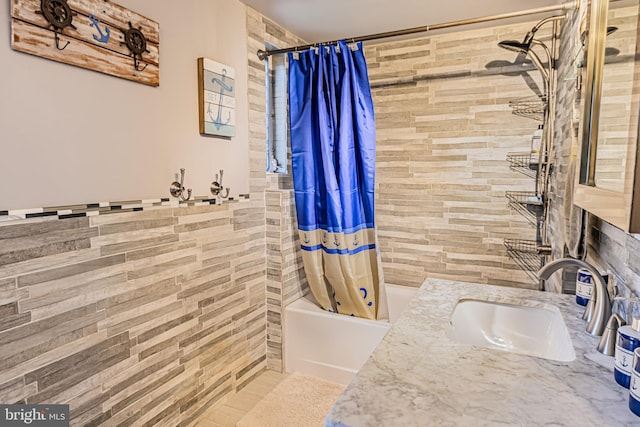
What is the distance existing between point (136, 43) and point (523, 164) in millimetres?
2510

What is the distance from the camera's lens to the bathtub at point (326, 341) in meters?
2.46

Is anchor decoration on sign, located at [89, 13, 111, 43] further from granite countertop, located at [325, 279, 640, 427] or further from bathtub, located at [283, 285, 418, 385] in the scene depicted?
bathtub, located at [283, 285, 418, 385]

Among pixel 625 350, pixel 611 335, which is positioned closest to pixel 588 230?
pixel 611 335

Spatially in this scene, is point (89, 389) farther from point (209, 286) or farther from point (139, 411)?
point (209, 286)

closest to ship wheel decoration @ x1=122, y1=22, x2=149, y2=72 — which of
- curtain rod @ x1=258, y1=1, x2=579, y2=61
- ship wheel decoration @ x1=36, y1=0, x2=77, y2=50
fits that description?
ship wheel decoration @ x1=36, y1=0, x2=77, y2=50

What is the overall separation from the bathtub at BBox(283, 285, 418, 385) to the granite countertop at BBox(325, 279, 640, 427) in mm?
1317

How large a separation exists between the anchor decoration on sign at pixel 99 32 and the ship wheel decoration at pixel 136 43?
0.07 m

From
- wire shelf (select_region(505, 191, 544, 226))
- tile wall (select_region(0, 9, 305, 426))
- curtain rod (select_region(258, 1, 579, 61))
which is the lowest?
tile wall (select_region(0, 9, 305, 426))

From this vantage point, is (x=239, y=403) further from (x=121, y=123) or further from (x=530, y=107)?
(x=530, y=107)

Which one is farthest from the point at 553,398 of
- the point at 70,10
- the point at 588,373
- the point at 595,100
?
the point at 70,10

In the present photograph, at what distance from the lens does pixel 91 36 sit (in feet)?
4.90

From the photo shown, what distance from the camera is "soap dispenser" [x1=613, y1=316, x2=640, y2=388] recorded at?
85 centimetres

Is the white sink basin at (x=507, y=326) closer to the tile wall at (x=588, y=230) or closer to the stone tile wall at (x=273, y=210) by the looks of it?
the tile wall at (x=588, y=230)

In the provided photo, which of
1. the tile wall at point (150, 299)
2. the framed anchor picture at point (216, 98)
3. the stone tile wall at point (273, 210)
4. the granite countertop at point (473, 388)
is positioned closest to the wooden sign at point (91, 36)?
the framed anchor picture at point (216, 98)
